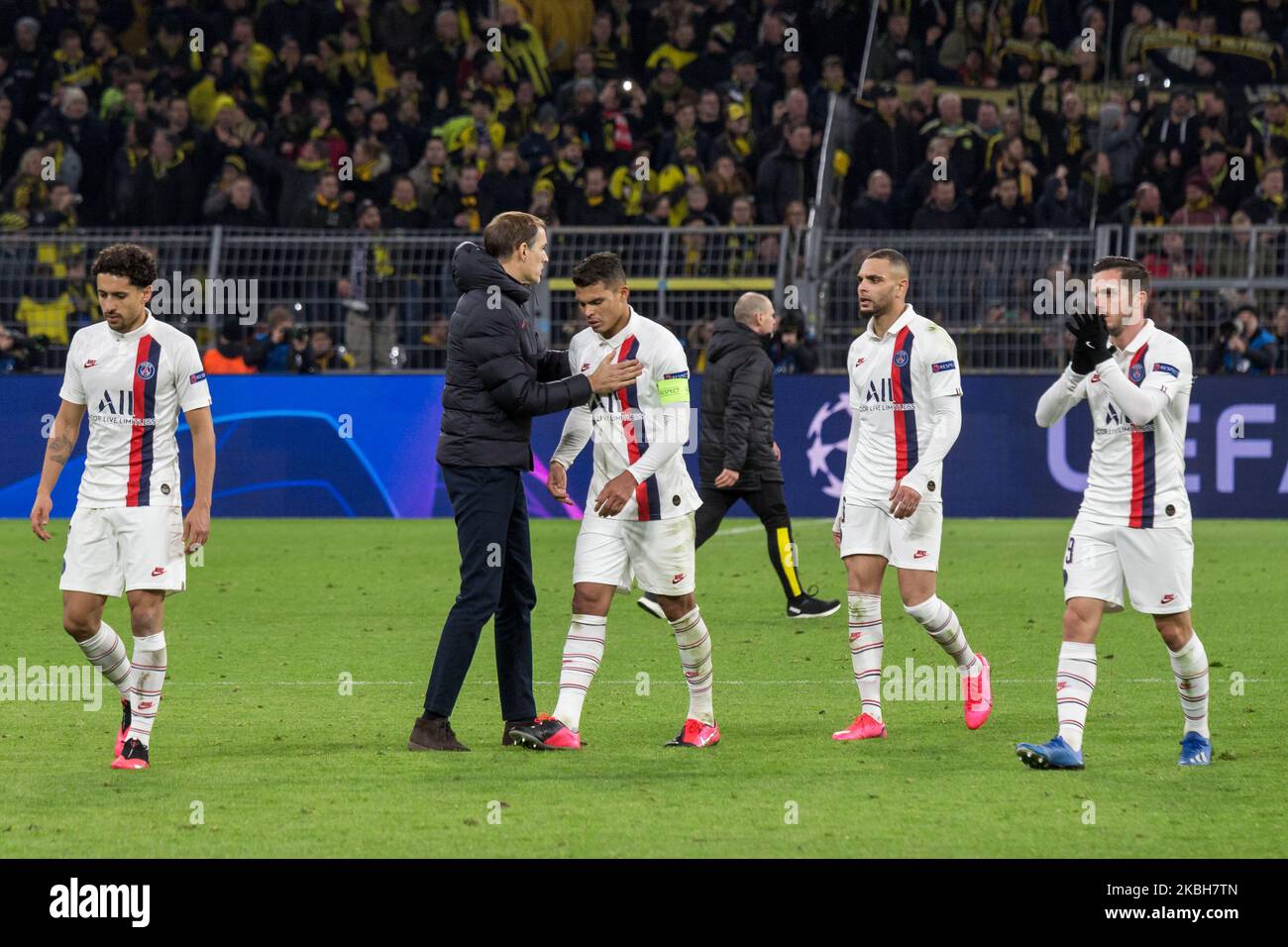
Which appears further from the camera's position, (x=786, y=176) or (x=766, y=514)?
(x=786, y=176)

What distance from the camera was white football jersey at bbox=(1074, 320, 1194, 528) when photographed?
6953mm

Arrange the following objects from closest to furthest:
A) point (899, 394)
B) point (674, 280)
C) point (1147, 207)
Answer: point (899, 394) → point (674, 280) → point (1147, 207)

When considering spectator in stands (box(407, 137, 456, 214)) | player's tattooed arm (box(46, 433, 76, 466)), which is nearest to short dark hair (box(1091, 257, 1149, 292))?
player's tattooed arm (box(46, 433, 76, 466))

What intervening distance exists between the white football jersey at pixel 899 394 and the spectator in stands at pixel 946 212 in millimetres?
11626

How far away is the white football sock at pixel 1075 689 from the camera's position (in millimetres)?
6922

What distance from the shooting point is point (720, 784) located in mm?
6734

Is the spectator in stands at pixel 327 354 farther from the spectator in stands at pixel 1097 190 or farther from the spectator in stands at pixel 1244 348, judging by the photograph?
the spectator in stands at pixel 1244 348

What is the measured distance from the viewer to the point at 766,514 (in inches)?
480

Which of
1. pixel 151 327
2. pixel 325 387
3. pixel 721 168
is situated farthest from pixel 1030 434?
pixel 151 327

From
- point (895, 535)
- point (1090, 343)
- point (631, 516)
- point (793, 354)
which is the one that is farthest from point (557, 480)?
point (793, 354)

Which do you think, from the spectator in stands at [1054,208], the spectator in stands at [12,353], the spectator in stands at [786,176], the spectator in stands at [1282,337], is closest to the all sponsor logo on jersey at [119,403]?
the spectator in stands at [12,353]

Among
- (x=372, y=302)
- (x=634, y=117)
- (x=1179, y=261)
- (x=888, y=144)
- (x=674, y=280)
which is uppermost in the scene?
(x=634, y=117)

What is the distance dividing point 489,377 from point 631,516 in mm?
797

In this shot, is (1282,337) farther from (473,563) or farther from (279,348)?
(473,563)
